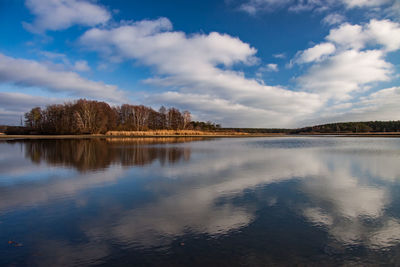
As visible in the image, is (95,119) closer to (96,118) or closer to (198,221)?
(96,118)

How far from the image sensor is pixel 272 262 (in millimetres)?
3393

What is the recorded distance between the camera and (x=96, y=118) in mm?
53719

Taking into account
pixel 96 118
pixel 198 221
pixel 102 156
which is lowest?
pixel 198 221

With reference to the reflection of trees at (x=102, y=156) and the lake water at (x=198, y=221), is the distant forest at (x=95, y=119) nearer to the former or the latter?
the reflection of trees at (x=102, y=156)

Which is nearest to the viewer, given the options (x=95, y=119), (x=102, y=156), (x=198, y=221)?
(x=198, y=221)

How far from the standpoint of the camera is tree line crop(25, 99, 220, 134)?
52.9m

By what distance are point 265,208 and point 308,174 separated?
5.23 meters

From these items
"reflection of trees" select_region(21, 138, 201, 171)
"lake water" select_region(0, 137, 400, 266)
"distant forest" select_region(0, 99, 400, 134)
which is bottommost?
"lake water" select_region(0, 137, 400, 266)

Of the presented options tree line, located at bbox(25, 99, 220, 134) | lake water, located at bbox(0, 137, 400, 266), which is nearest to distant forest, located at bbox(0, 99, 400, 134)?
tree line, located at bbox(25, 99, 220, 134)

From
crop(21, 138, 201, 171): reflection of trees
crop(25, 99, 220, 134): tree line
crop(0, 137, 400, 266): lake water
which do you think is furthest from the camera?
crop(25, 99, 220, 134): tree line

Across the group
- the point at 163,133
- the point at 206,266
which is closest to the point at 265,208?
the point at 206,266

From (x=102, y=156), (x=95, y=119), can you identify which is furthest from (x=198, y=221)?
(x=95, y=119)

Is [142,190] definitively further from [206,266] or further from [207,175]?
[206,266]

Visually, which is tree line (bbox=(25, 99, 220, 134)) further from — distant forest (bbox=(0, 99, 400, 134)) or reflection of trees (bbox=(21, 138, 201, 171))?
reflection of trees (bbox=(21, 138, 201, 171))
